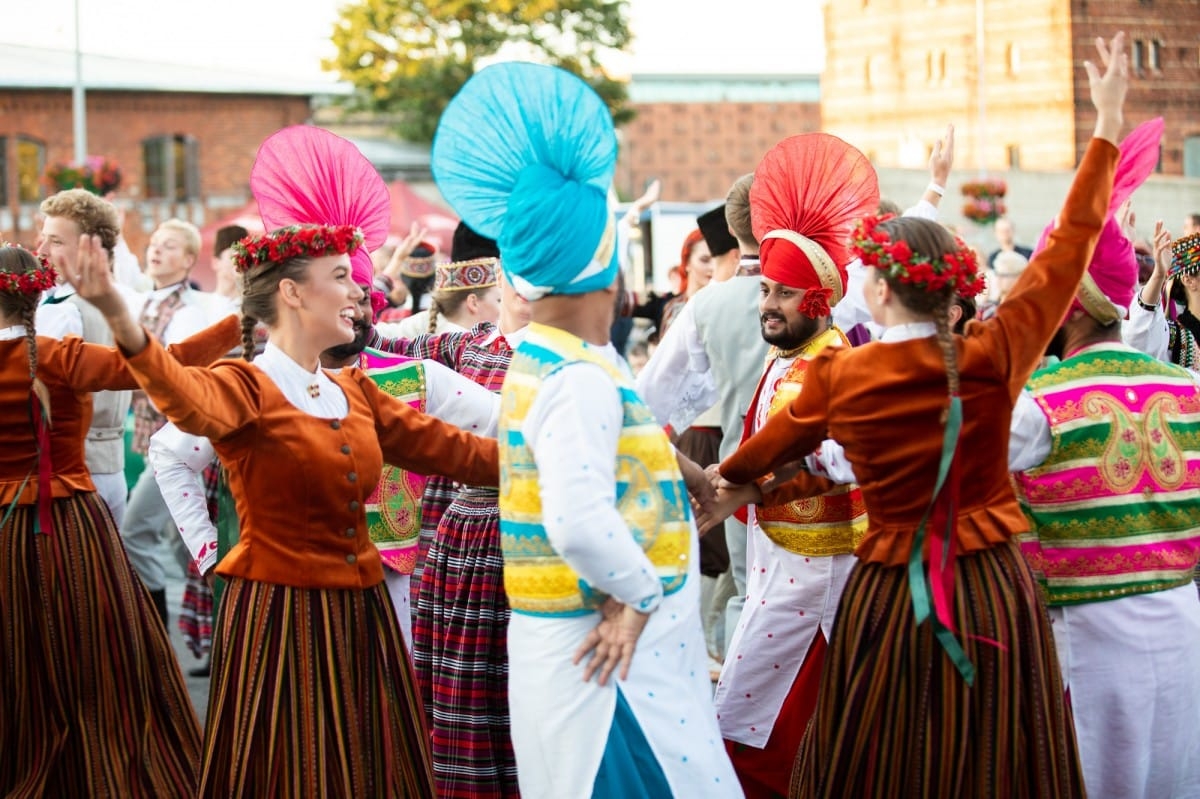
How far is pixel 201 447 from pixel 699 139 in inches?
3321

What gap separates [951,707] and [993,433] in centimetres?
68

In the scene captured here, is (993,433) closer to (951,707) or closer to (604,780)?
(951,707)

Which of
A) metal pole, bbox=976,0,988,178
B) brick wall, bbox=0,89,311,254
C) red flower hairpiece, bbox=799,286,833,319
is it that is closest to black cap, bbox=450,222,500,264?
red flower hairpiece, bbox=799,286,833,319

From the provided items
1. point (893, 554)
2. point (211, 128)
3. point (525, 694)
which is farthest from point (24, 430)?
point (211, 128)

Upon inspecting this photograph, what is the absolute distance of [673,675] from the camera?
3.31 metres

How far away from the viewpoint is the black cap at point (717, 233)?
649 centimetres

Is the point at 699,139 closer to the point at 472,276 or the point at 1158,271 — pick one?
the point at 1158,271

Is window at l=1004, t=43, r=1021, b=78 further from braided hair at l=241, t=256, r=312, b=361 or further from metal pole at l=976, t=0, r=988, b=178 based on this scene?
braided hair at l=241, t=256, r=312, b=361

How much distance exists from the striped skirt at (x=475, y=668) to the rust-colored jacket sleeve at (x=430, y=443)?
787 millimetres

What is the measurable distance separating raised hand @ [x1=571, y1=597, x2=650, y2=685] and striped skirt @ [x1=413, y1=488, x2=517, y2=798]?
1.44 meters

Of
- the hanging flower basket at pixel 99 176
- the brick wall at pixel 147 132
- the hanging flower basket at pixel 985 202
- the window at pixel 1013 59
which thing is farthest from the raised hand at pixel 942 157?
the window at pixel 1013 59

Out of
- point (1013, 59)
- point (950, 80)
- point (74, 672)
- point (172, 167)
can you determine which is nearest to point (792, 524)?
point (74, 672)

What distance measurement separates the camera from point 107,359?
4.80 meters

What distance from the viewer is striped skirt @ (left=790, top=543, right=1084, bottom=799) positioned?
357 cm
